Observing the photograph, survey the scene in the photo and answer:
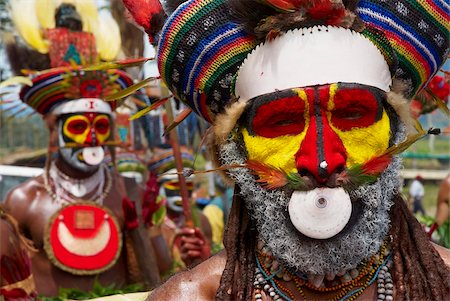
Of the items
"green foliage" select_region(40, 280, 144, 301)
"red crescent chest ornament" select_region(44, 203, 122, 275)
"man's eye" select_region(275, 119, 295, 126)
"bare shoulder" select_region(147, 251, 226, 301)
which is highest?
"man's eye" select_region(275, 119, 295, 126)

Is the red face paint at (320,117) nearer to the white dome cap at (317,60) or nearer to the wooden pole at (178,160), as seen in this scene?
the white dome cap at (317,60)

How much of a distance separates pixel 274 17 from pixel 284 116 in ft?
0.94

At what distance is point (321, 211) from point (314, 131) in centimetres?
23

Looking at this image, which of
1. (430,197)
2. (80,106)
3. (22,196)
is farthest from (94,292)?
(430,197)

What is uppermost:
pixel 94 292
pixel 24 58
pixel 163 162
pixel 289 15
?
pixel 289 15

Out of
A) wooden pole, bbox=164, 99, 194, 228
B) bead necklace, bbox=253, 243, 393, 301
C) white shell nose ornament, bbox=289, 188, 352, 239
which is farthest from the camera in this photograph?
wooden pole, bbox=164, 99, 194, 228

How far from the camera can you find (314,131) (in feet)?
6.95

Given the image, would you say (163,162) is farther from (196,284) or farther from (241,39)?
(241,39)

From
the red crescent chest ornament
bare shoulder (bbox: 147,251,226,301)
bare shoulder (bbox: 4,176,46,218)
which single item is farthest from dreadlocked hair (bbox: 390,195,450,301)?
bare shoulder (bbox: 4,176,46,218)

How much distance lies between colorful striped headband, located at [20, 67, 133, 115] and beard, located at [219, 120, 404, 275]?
3433mm

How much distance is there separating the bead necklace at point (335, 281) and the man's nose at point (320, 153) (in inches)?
14.2

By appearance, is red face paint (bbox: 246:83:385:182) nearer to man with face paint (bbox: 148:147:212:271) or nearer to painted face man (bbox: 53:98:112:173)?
painted face man (bbox: 53:98:112:173)

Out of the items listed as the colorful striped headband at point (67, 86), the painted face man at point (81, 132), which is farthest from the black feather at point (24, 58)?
the painted face man at point (81, 132)

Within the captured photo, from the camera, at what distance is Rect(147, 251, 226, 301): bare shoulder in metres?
2.30
